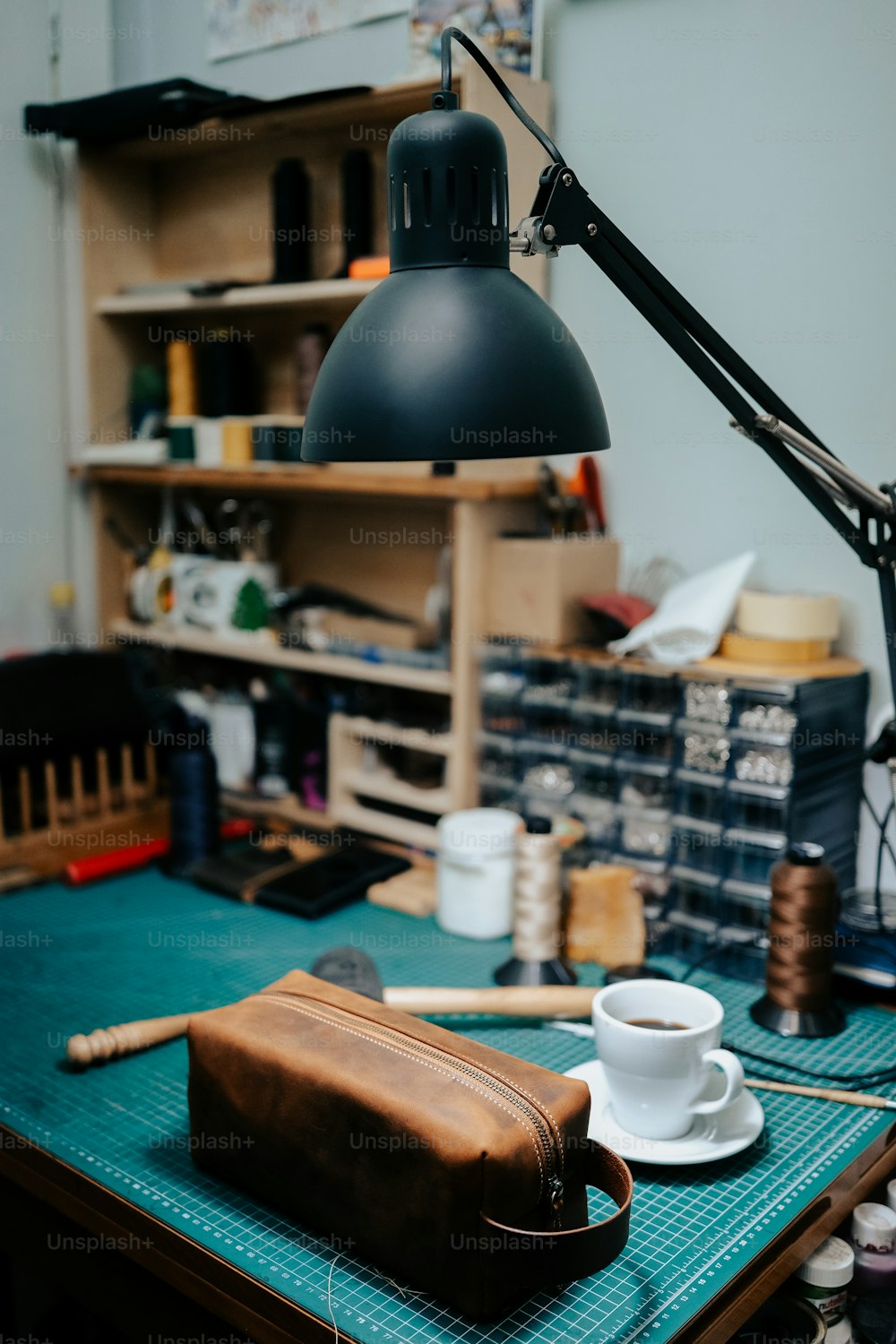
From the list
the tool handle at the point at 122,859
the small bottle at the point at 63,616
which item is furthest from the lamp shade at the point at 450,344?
the small bottle at the point at 63,616

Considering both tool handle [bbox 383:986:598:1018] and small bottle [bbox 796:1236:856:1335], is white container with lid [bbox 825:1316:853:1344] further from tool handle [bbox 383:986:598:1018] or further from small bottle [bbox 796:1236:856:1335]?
tool handle [bbox 383:986:598:1018]

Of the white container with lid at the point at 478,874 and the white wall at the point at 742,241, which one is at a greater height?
the white wall at the point at 742,241

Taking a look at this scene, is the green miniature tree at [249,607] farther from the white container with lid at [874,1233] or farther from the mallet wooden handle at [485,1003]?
the white container with lid at [874,1233]

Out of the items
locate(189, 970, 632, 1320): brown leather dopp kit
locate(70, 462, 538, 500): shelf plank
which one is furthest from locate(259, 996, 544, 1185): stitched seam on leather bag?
locate(70, 462, 538, 500): shelf plank

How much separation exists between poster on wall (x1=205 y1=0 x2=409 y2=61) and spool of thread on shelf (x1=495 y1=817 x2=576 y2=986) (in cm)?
128

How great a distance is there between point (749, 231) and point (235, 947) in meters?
1.13

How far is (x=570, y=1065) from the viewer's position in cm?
118

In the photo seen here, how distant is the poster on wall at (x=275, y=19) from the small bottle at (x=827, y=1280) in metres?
1.75

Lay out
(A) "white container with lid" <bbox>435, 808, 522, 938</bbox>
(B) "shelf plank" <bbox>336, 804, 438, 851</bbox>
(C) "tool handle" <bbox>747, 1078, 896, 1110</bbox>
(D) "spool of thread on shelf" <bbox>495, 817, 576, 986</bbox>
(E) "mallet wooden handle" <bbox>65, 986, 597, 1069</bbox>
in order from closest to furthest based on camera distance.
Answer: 1. (C) "tool handle" <bbox>747, 1078, 896, 1110</bbox>
2. (E) "mallet wooden handle" <bbox>65, 986, 597, 1069</bbox>
3. (D) "spool of thread on shelf" <bbox>495, 817, 576, 986</bbox>
4. (A) "white container with lid" <bbox>435, 808, 522, 938</bbox>
5. (B) "shelf plank" <bbox>336, 804, 438, 851</bbox>

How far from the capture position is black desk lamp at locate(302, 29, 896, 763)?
31.5 inches

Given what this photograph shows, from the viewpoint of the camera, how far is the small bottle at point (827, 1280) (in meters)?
1.03

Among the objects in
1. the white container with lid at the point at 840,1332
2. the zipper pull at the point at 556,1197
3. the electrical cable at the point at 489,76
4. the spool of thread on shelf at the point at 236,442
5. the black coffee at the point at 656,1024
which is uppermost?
the electrical cable at the point at 489,76

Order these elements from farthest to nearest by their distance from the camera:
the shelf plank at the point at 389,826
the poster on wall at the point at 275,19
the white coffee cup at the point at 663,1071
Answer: the poster on wall at the point at 275,19 < the shelf plank at the point at 389,826 < the white coffee cup at the point at 663,1071

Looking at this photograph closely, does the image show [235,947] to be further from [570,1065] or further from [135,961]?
[570,1065]
